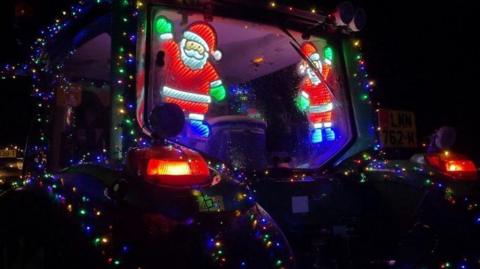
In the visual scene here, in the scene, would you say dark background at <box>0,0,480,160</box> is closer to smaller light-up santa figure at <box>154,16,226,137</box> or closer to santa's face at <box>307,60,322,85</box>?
santa's face at <box>307,60,322,85</box>

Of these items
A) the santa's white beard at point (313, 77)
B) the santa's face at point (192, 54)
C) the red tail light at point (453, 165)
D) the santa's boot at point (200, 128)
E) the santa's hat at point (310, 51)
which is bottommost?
the red tail light at point (453, 165)

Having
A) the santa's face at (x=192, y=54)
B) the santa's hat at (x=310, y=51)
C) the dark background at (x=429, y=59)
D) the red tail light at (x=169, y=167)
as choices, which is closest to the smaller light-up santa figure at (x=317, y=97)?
the santa's hat at (x=310, y=51)

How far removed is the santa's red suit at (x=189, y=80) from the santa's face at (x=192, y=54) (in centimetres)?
3

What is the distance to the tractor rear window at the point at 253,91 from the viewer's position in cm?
362

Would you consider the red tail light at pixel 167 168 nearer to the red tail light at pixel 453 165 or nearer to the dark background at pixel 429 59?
the red tail light at pixel 453 165

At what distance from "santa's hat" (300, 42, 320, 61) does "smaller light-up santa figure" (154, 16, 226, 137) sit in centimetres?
68

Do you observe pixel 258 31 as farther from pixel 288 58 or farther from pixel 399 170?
pixel 399 170

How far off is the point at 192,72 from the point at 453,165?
6.31ft

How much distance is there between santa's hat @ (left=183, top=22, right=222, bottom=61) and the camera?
11.7 ft

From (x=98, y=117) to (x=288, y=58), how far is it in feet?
5.45

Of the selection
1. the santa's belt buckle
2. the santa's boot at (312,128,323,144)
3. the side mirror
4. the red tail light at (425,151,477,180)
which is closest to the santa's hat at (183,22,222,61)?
the santa's belt buckle

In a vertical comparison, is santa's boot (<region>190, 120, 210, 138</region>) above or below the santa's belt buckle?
below

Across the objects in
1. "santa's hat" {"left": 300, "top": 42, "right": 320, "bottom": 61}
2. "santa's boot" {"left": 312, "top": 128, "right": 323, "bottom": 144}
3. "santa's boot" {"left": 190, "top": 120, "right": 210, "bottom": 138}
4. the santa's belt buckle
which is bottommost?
"santa's boot" {"left": 312, "top": 128, "right": 323, "bottom": 144}

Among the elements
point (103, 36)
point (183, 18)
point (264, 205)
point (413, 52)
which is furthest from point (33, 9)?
point (413, 52)
